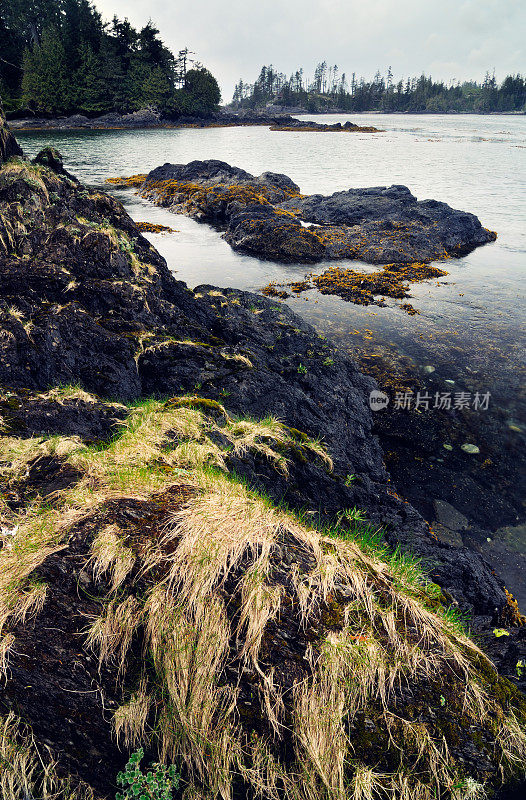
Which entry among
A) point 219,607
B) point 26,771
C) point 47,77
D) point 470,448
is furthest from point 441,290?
point 47,77

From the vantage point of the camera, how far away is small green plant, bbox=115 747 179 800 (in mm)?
2408

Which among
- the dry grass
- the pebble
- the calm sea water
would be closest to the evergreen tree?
the calm sea water

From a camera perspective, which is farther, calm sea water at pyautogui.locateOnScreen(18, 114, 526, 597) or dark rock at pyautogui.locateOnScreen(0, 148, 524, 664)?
calm sea water at pyautogui.locateOnScreen(18, 114, 526, 597)

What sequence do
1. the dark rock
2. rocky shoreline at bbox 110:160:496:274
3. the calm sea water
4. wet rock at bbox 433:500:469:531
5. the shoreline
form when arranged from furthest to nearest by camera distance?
the shoreline < rocky shoreline at bbox 110:160:496:274 < the calm sea water < wet rock at bbox 433:500:469:531 < the dark rock

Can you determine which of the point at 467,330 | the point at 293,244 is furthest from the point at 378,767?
the point at 293,244

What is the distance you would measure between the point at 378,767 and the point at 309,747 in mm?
499

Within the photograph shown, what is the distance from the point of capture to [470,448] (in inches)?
331

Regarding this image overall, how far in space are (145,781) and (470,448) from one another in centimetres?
800

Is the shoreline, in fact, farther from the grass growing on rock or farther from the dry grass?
the dry grass

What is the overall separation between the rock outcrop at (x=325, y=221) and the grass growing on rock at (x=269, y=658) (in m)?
19.5

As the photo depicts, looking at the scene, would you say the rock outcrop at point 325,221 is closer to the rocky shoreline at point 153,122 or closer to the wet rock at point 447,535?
the wet rock at point 447,535

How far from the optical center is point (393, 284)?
17.2m

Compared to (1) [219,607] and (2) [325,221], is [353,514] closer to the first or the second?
(1) [219,607]

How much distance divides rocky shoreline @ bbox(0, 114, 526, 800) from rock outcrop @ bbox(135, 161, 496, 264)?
17714 mm
